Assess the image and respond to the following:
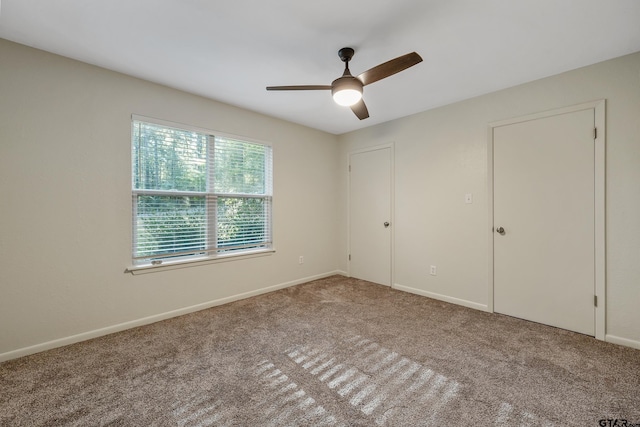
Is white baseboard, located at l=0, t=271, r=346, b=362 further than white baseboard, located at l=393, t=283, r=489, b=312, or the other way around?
white baseboard, located at l=393, t=283, r=489, b=312

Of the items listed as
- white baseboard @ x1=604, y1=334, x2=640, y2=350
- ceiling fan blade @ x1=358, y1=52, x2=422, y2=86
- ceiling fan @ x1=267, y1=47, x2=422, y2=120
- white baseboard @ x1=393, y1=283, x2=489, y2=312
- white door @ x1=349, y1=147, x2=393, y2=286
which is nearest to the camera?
ceiling fan blade @ x1=358, y1=52, x2=422, y2=86

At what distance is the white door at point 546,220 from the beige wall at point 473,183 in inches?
5.0

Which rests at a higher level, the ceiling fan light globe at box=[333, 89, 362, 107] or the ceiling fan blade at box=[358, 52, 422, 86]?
the ceiling fan blade at box=[358, 52, 422, 86]

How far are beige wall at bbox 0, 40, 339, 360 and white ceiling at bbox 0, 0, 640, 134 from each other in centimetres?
22

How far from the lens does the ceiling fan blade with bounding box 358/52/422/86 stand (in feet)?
5.53

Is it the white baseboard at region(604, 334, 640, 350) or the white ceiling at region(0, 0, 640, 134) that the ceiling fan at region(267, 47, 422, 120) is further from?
the white baseboard at region(604, 334, 640, 350)

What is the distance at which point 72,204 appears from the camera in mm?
2322

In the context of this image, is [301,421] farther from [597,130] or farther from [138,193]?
[597,130]

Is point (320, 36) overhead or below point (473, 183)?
overhead

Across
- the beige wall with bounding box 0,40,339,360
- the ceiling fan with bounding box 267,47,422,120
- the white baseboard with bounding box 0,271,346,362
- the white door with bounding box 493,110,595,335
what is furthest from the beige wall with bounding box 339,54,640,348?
the beige wall with bounding box 0,40,339,360

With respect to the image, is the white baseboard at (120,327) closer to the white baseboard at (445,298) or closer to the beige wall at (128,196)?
the beige wall at (128,196)

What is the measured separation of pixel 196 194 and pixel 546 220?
3.68 metres

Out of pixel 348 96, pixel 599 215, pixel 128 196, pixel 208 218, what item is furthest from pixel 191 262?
pixel 599 215

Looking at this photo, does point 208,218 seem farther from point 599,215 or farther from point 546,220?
point 599,215
